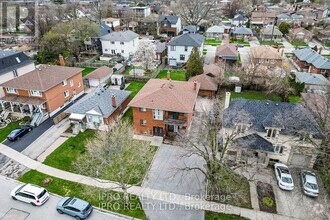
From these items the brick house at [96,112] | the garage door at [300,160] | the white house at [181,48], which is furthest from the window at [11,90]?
the garage door at [300,160]

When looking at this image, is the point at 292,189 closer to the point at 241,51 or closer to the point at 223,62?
the point at 223,62

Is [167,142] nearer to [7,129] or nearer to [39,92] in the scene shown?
[39,92]

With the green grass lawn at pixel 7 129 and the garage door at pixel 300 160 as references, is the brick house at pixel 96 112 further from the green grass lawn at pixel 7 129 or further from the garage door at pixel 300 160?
the garage door at pixel 300 160

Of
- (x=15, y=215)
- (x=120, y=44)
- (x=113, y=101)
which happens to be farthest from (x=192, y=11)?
(x=15, y=215)

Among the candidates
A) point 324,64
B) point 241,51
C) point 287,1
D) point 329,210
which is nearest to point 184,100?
point 329,210

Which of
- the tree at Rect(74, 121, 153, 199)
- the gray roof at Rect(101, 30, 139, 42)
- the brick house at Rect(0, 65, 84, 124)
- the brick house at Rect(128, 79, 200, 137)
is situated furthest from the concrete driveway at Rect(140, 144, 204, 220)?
the gray roof at Rect(101, 30, 139, 42)

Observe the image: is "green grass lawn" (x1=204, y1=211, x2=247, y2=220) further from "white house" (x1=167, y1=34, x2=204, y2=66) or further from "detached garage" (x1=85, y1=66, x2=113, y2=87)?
"white house" (x1=167, y1=34, x2=204, y2=66)
